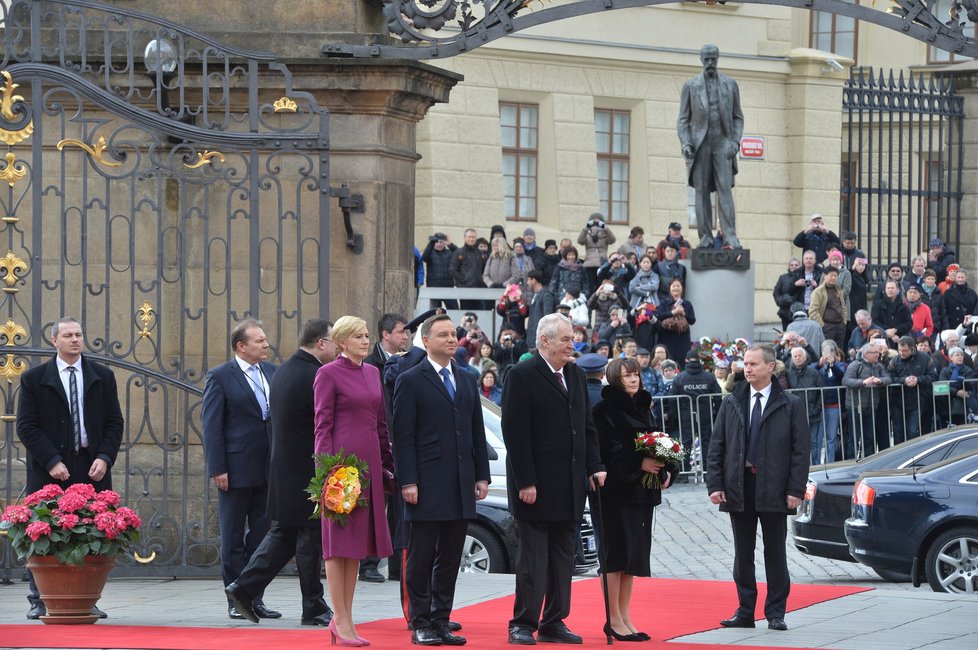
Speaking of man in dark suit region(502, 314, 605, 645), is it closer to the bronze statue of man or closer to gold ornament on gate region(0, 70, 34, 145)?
gold ornament on gate region(0, 70, 34, 145)

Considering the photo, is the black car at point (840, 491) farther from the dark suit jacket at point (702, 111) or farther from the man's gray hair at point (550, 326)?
the dark suit jacket at point (702, 111)

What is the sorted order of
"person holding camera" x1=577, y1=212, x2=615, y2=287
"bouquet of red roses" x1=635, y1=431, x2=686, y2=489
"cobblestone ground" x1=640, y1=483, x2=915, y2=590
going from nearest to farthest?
"bouquet of red roses" x1=635, y1=431, x2=686, y2=489
"cobblestone ground" x1=640, y1=483, x2=915, y2=590
"person holding camera" x1=577, y1=212, x2=615, y2=287

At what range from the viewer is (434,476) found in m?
11.0

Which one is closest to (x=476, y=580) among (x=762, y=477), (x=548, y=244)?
(x=762, y=477)

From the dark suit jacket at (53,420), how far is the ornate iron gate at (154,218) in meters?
1.24

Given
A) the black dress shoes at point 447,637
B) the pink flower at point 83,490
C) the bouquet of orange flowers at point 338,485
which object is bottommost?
the black dress shoes at point 447,637

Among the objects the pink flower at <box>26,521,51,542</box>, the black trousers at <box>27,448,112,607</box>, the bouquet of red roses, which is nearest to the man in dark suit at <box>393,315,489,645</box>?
the bouquet of red roses

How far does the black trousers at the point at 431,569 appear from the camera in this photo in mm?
10992

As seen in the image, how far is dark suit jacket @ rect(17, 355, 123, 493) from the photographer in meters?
12.1

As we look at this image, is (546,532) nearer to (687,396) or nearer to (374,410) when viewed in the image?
(374,410)

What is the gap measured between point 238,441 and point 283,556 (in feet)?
3.15

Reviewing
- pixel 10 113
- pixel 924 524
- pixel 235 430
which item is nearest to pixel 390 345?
pixel 235 430

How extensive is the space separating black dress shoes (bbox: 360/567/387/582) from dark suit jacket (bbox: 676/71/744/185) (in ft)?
42.6

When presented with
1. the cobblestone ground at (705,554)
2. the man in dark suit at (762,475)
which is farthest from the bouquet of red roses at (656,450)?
the cobblestone ground at (705,554)
